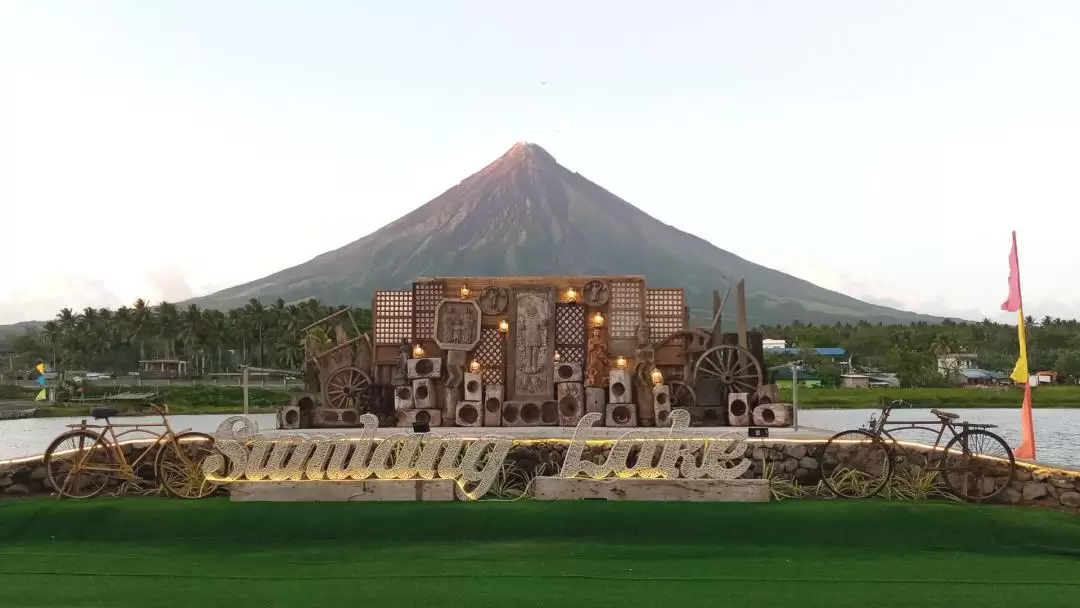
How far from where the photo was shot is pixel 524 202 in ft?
427

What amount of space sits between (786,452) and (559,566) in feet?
19.4

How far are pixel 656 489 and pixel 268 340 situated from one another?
67.4m

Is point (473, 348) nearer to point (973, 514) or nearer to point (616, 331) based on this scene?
point (616, 331)

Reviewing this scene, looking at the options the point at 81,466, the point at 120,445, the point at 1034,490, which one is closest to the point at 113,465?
the point at 120,445

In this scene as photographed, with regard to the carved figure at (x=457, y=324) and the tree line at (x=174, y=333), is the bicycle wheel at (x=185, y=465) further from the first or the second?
the tree line at (x=174, y=333)

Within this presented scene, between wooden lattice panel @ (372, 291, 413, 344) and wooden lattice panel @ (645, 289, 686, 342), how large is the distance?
5.01 metres

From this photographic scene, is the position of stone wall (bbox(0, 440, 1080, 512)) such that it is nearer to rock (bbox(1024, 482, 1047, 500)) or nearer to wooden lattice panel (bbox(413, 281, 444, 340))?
rock (bbox(1024, 482, 1047, 500))

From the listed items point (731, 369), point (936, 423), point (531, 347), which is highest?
point (531, 347)

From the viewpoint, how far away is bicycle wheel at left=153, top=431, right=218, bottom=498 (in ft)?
38.0

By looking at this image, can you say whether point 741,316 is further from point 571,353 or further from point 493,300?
point 493,300

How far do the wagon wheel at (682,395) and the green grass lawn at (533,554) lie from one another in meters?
6.56

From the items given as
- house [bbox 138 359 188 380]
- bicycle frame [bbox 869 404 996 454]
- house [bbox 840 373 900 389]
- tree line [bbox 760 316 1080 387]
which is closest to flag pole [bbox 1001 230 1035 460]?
bicycle frame [bbox 869 404 996 454]

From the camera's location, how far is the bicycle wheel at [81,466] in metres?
11.6

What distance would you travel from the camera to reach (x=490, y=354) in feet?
57.3
